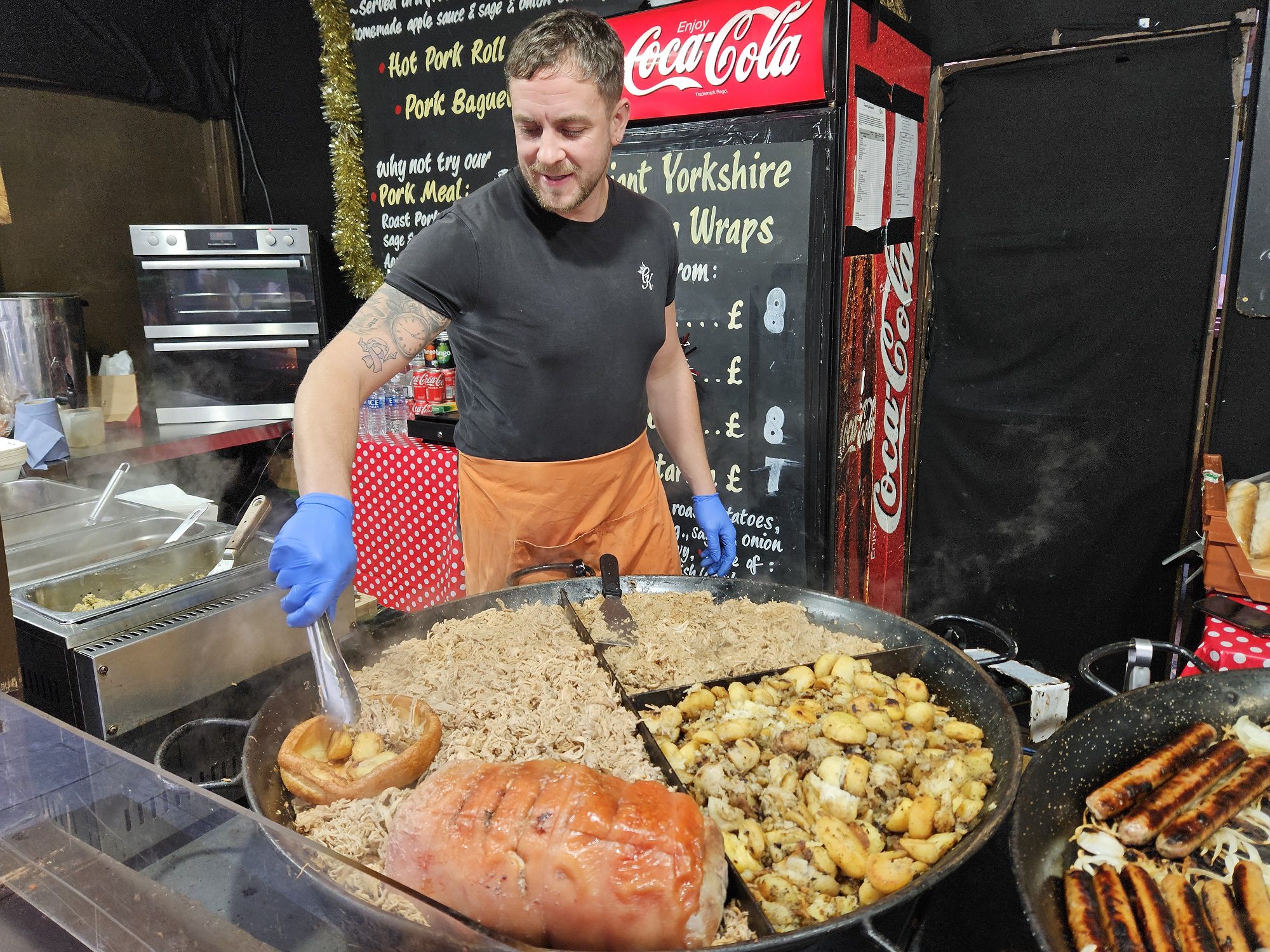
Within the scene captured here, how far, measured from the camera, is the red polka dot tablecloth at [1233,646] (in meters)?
2.43

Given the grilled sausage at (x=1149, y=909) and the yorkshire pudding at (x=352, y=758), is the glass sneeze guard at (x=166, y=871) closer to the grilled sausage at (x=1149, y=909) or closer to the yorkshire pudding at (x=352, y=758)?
the yorkshire pudding at (x=352, y=758)

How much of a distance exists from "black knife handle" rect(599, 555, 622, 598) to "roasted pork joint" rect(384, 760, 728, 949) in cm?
99

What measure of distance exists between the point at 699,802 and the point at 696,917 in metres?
0.41

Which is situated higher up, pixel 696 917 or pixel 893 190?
pixel 893 190

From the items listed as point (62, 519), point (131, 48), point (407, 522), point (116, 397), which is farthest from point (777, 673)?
point (131, 48)

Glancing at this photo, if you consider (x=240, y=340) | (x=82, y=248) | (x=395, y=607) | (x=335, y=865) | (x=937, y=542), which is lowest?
(x=395, y=607)

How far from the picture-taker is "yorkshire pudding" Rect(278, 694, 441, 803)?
54.3 inches

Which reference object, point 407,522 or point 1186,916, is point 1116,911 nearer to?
point 1186,916

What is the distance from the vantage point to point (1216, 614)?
98.7 inches

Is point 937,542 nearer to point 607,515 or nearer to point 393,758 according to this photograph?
point 607,515

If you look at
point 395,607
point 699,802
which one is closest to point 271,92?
point 395,607

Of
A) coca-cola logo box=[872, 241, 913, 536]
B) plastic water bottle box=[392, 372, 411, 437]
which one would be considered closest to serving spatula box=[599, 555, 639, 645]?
coca-cola logo box=[872, 241, 913, 536]

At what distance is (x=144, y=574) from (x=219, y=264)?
3099mm

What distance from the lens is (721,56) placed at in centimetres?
365
